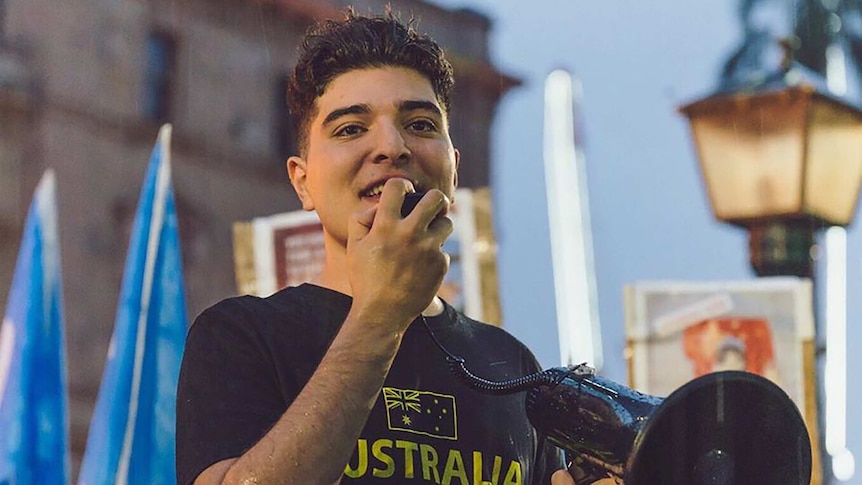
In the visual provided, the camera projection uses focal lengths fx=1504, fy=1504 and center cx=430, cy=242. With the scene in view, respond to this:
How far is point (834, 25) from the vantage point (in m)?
3.29

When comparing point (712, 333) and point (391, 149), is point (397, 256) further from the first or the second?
point (712, 333)

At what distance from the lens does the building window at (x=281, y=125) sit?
5685 mm

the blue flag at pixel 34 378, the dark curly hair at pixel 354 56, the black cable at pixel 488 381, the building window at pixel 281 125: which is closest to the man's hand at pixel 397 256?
the black cable at pixel 488 381

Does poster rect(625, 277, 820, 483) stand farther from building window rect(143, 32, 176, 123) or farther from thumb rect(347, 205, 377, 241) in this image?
building window rect(143, 32, 176, 123)

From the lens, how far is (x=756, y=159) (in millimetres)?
3172

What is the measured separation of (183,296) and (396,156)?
193 centimetres

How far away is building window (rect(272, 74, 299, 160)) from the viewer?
568cm

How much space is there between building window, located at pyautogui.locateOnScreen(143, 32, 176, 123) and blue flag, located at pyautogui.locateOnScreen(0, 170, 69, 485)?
193 cm

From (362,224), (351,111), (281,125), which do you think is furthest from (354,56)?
(281,125)

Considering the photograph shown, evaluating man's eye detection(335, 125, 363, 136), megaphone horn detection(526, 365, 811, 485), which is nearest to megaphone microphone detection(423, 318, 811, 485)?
megaphone horn detection(526, 365, 811, 485)

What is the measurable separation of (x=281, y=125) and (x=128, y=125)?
32.3 inches

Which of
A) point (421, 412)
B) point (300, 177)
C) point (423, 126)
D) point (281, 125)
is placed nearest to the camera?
point (421, 412)

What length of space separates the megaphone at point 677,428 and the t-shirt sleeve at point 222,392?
27 centimetres

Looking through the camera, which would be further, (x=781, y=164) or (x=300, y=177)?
(x=781, y=164)
